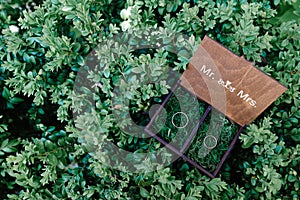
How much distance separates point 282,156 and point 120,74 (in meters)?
0.78

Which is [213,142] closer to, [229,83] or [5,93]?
[229,83]

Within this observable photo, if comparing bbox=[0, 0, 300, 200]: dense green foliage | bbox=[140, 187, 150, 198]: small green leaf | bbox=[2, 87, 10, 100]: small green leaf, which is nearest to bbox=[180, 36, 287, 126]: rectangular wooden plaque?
bbox=[0, 0, 300, 200]: dense green foliage

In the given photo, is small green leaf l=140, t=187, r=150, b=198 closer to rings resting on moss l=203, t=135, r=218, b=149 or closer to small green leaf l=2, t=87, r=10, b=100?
rings resting on moss l=203, t=135, r=218, b=149

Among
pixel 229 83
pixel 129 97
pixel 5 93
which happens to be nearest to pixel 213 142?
pixel 229 83

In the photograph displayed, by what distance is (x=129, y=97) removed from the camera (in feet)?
5.28

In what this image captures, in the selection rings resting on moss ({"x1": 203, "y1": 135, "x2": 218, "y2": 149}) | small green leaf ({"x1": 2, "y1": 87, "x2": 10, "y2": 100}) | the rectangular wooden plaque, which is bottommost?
small green leaf ({"x1": 2, "y1": 87, "x2": 10, "y2": 100})

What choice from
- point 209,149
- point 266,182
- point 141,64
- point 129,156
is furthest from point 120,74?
point 266,182

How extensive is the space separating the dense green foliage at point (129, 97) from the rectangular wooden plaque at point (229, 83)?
8 centimetres

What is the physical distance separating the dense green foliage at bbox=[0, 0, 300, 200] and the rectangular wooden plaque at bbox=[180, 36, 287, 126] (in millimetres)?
79

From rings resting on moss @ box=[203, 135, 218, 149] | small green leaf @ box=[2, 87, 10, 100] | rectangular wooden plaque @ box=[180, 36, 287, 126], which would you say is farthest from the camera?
small green leaf @ box=[2, 87, 10, 100]

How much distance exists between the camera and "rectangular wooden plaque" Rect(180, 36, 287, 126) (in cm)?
153

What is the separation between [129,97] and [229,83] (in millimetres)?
414

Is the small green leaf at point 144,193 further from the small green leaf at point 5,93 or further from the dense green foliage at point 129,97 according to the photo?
the small green leaf at point 5,93

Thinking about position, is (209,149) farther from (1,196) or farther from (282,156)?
(1,196)
